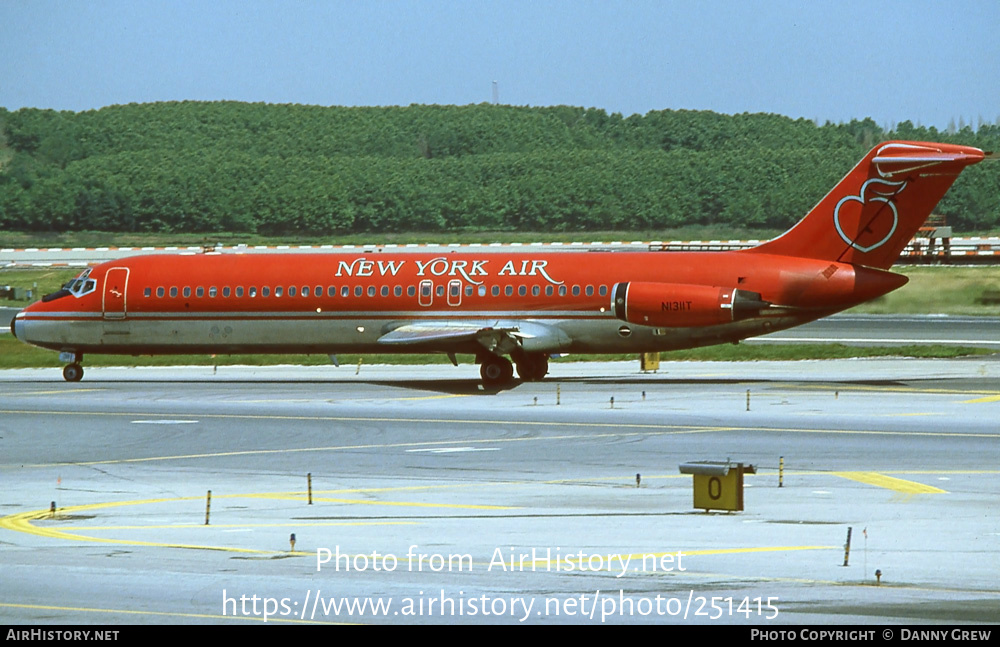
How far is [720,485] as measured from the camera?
1989 centimetres

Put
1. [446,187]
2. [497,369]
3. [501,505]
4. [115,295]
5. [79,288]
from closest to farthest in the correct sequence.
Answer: [501,505]
[497,369]
[115,295]
[79,288]
[446,187]

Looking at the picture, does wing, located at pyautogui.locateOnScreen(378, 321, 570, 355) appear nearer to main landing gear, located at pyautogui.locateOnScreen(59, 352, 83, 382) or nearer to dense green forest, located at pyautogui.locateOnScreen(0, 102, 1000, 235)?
main landing gear, located at pyautogui.locateOnScreen(59, 352, 83, 382)

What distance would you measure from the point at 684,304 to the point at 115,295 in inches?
749

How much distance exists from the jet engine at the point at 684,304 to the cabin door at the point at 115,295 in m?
16.7

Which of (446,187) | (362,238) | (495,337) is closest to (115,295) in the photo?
(495,337)

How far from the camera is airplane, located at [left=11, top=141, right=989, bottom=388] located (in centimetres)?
3912

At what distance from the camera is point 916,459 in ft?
83.7

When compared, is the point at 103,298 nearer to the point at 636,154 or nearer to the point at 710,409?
the point at 710,409

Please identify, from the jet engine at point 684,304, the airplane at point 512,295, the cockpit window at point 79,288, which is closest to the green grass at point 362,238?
the cockpit window at point 79,288

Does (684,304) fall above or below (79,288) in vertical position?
below

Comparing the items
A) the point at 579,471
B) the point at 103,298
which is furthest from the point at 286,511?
the point at 103,298

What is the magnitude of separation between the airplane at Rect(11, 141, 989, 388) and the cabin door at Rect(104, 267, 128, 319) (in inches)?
1.9

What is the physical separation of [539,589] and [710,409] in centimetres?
2003

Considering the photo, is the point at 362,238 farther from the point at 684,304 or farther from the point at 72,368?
the point at 684,304
